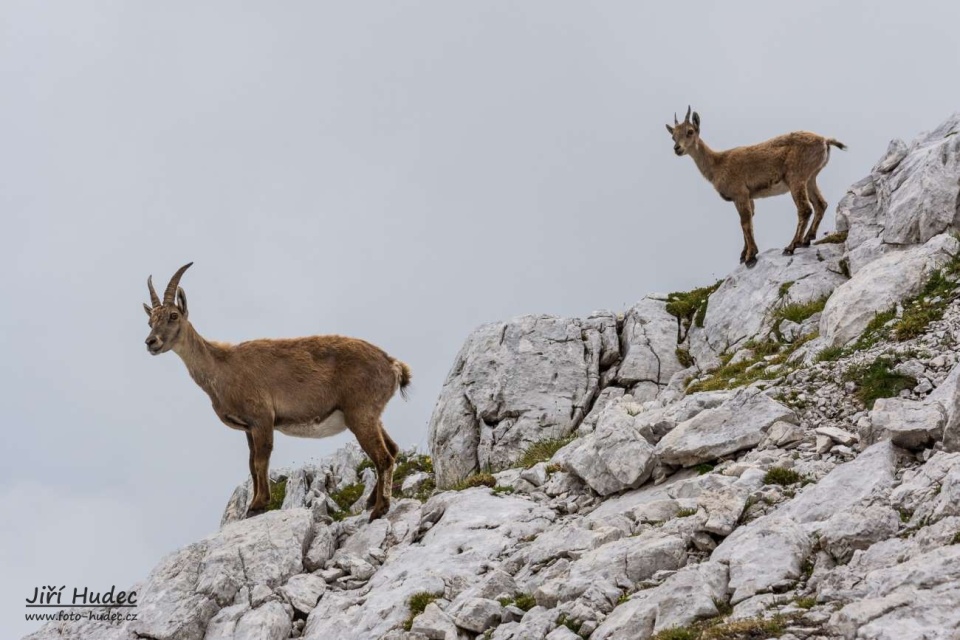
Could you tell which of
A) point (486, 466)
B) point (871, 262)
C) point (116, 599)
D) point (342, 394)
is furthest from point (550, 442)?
point (116, 599)

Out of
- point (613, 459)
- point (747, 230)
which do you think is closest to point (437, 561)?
point (613, 459)

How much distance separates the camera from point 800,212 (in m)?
21.8

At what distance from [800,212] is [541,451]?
8.75 meters

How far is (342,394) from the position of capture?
53.8 ft

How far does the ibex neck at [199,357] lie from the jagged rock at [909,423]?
10.4 metres

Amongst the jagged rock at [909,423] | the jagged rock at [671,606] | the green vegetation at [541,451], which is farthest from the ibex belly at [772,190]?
the jagged rock at [671,606]

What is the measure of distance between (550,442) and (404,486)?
368cm

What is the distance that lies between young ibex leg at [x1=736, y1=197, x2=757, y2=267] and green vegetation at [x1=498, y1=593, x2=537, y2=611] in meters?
13.6

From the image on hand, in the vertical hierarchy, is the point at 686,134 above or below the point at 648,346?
above

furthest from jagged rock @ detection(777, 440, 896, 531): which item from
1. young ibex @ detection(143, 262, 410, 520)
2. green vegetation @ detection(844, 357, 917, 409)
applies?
young ibex @ detection(143, 262, 410, 520)

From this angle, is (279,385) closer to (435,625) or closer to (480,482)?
(480,482)

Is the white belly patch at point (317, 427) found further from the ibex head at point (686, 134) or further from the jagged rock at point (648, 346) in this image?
the ibex head at point (686, 134)

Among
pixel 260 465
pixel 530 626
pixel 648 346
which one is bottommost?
pixel 530 626

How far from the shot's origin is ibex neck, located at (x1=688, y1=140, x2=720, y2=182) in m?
23.5
